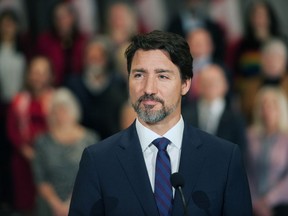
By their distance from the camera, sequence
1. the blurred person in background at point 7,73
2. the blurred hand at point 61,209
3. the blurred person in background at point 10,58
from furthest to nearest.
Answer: the blurred person in background at point 10,58 → the blurred person in background at point 7,73 → the blurred hand at point 61,209

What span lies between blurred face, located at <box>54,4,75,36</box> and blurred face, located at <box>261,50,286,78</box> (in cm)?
164

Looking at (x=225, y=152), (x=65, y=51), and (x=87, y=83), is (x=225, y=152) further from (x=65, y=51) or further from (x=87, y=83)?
(x=65, y=51)

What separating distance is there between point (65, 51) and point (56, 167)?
1508mm

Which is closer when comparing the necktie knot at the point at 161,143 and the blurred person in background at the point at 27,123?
the necktie knot at the point at 161,143

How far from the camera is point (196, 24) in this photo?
21.2 feet

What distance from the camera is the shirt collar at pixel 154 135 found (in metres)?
2.52

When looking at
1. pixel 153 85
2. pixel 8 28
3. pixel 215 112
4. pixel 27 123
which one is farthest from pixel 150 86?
pixel 8 28

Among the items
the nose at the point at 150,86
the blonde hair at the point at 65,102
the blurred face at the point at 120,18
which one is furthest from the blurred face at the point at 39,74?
the nose at the point at 150,86

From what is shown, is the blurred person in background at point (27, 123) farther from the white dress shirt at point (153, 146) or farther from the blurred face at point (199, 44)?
the white dress shirt at point (153, 146)

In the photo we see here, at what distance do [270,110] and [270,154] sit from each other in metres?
0.32

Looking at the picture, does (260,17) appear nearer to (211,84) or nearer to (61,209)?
(211,84)

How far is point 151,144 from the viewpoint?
8.29 feet

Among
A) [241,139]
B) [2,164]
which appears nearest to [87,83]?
[2,164]

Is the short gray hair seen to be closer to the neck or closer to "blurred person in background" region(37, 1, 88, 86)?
"blurred person in background" region(37, 1, 88, 86)
